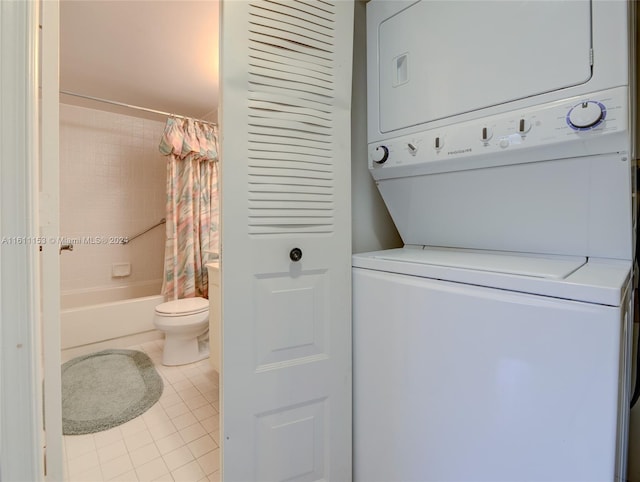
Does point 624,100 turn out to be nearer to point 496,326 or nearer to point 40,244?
point 496,326

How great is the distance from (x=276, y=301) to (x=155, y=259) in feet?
10.0

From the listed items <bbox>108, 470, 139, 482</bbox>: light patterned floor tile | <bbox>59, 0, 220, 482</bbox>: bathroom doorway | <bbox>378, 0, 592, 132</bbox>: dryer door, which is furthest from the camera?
<bbox>59, 0, 220, 482</bbox>: bathroom doorway

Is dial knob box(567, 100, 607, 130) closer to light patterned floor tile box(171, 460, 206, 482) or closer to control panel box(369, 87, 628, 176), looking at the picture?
control panel box(369, 87, 628, 176)

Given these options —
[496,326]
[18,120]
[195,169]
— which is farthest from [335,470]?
[195,169]

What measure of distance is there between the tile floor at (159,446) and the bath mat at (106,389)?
0.25 feet

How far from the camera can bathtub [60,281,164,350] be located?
246 centimetres

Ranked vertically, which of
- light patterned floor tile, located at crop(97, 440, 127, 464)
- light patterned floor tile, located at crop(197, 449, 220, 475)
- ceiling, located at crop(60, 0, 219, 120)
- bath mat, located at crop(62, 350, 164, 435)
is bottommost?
light patterned floor tile, located at crop(197, 449, 220, 475)

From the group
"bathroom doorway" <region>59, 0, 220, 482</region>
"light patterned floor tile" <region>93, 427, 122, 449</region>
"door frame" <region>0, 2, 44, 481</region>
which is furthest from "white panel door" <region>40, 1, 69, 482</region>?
"light patterned floor tile" <region>93, 427, 122, 449</region>

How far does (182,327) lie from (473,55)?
93.2 inches

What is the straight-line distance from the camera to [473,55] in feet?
3.01

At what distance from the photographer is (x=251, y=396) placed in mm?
964

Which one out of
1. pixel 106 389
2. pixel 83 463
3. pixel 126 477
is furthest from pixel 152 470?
pixel 106 389

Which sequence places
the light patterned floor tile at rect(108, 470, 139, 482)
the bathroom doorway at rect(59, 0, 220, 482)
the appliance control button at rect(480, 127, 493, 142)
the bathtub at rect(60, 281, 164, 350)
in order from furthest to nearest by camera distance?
the bathtub at rect(60, 281, 164, 350), the bathroom doorway at rect(59, 0, 220, 482), the light patterned floor tile at rect(108, 470, 139, 482), the appliance control button at rect(480, 127, 493, 142)

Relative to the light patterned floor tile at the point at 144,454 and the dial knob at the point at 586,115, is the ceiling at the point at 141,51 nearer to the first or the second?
the dial knob at the point at 586,115
